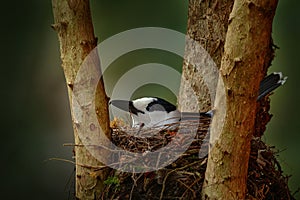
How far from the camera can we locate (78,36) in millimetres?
A: 1425

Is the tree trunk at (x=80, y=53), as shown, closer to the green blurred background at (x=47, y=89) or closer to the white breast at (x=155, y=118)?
the white breast at (x=155, y=118)

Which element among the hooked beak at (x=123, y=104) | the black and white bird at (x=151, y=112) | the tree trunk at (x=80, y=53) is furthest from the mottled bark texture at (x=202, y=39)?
the tree trunk at (x=80, y=53)

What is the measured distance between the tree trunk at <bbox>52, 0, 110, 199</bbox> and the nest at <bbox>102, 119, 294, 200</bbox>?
0.17 feet

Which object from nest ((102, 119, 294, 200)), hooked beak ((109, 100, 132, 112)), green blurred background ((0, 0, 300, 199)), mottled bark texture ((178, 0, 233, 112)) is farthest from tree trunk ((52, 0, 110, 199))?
green blurred background ((0, 0, 300, 199))

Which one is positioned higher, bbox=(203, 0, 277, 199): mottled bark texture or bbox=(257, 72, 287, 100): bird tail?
bbox=(257, 72, 287, 100): bird tail

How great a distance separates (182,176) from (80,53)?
44cm

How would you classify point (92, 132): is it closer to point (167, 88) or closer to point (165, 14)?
point (167, 88)

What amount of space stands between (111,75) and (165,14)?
0.40 m

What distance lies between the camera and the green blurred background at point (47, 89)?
239cm

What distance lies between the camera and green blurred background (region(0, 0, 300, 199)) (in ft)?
7.84

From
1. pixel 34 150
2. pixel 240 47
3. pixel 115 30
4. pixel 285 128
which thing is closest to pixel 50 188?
pixel 34 150

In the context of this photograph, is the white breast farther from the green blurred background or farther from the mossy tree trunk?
the green blurred background

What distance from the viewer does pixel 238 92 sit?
1218 millimetres

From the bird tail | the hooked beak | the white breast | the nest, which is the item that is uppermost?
the bird tail
